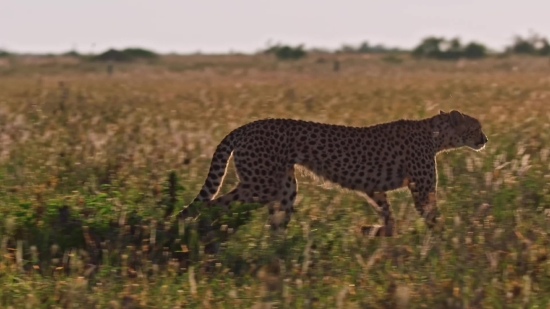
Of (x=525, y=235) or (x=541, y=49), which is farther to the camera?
(x=541, y=49)

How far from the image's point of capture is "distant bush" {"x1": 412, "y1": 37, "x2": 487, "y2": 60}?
1857 inches

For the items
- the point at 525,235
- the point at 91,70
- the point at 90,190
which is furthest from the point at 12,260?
the point at 91,70

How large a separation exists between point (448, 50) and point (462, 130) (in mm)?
45086

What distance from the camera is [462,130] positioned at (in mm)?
6918

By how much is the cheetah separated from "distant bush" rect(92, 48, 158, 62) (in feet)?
138

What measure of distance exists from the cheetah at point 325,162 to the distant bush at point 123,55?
4195 centimetres

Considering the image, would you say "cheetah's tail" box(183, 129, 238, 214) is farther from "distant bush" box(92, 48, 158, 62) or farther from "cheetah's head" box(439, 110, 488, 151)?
"distant bush" box(92, 48, 158, 62)

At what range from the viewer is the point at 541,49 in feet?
170

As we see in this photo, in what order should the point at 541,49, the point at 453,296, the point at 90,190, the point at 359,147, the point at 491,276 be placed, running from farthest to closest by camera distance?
the point at 541,49
the point at 90,190
the point at 359,147
the point at 491,276
the point at 453,296

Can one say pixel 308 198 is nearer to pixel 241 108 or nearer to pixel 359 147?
pixel 359 147

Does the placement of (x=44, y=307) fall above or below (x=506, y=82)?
below

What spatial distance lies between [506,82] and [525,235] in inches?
531

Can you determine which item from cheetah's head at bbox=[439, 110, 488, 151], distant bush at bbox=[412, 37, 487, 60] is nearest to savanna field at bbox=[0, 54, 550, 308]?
cheetah's head at bbox=[439, 110, 488, 151]

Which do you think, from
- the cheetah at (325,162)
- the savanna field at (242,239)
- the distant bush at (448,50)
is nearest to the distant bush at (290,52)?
the distant bush at (448,50)
